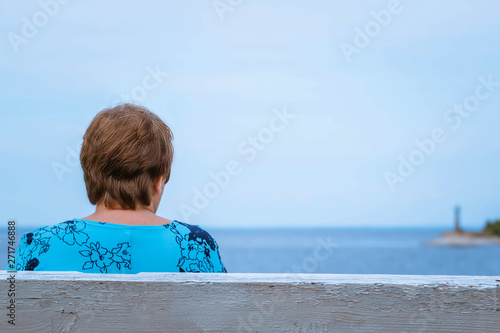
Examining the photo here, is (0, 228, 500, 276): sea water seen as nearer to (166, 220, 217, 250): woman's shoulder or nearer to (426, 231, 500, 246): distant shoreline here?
(166, 220, 217, 250): woman's shoulder

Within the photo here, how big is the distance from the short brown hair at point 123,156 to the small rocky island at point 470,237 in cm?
6961

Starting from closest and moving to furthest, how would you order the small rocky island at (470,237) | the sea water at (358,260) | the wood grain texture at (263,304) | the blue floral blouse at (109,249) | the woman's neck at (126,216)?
the wood grain texture at (263,304)
the blue floral blouse at (109,249)
the woman's neck at (126,216)
the sea water at (358,260)
the small rocky island at (470,237)

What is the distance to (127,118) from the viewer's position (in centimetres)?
163

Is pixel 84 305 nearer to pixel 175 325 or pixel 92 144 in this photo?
pixel 175 325

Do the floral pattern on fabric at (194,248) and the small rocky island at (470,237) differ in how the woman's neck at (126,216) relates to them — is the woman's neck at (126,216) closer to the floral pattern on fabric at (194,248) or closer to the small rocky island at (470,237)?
the floral pattern on fabric at (194,248)

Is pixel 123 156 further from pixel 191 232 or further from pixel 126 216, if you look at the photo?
pixel 191 232

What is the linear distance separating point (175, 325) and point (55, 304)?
0.71ft

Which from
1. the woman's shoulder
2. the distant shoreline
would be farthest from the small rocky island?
the woman's shoulder

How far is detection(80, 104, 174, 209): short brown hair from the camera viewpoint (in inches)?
62.7

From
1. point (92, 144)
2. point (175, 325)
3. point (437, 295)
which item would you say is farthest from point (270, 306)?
point (92, 144)

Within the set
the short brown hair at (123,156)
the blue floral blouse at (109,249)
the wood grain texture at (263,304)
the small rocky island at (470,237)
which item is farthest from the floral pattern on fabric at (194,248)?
the small rocky island at (470,237)

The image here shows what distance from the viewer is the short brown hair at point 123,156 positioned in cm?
159

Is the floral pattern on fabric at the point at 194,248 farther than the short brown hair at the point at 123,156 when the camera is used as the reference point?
No

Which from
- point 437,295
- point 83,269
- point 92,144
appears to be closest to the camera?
point 437,295
